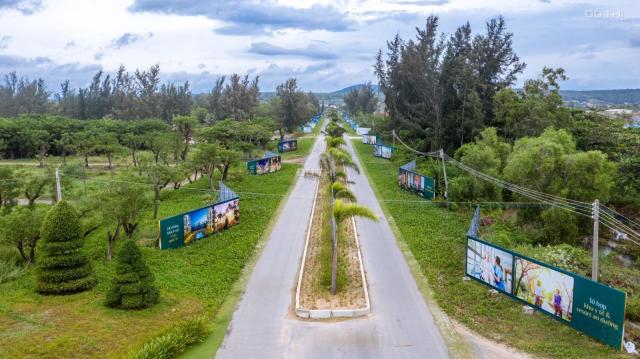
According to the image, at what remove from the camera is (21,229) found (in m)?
21.3

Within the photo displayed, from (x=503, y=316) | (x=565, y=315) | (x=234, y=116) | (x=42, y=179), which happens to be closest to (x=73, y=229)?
(x=42, y=179)

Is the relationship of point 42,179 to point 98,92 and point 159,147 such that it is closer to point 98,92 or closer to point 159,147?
point 159,147

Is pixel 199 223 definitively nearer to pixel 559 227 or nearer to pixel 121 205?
pixel 121 205

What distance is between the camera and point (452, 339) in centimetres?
1574

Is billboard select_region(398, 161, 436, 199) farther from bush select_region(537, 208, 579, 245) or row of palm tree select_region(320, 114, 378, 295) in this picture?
bush select_region(537, 208, 579, 245)

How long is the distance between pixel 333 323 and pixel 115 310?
7644 millimetres

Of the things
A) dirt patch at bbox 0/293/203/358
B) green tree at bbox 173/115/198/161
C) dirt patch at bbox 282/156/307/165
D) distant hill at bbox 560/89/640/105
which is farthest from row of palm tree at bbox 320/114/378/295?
distant hill at bbox 560/89/640/105

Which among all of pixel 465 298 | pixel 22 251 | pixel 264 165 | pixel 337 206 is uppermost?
pixel 337 206

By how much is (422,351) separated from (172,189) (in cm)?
3262

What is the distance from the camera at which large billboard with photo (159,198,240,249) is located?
2465 cm

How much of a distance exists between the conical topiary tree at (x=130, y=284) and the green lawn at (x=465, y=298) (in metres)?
10.7

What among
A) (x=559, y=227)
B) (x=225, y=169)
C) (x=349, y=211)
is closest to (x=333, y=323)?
(x=349, y=211)

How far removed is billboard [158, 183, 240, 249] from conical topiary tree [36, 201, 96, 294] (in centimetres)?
485

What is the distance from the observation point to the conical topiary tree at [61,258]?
62.5 feet
